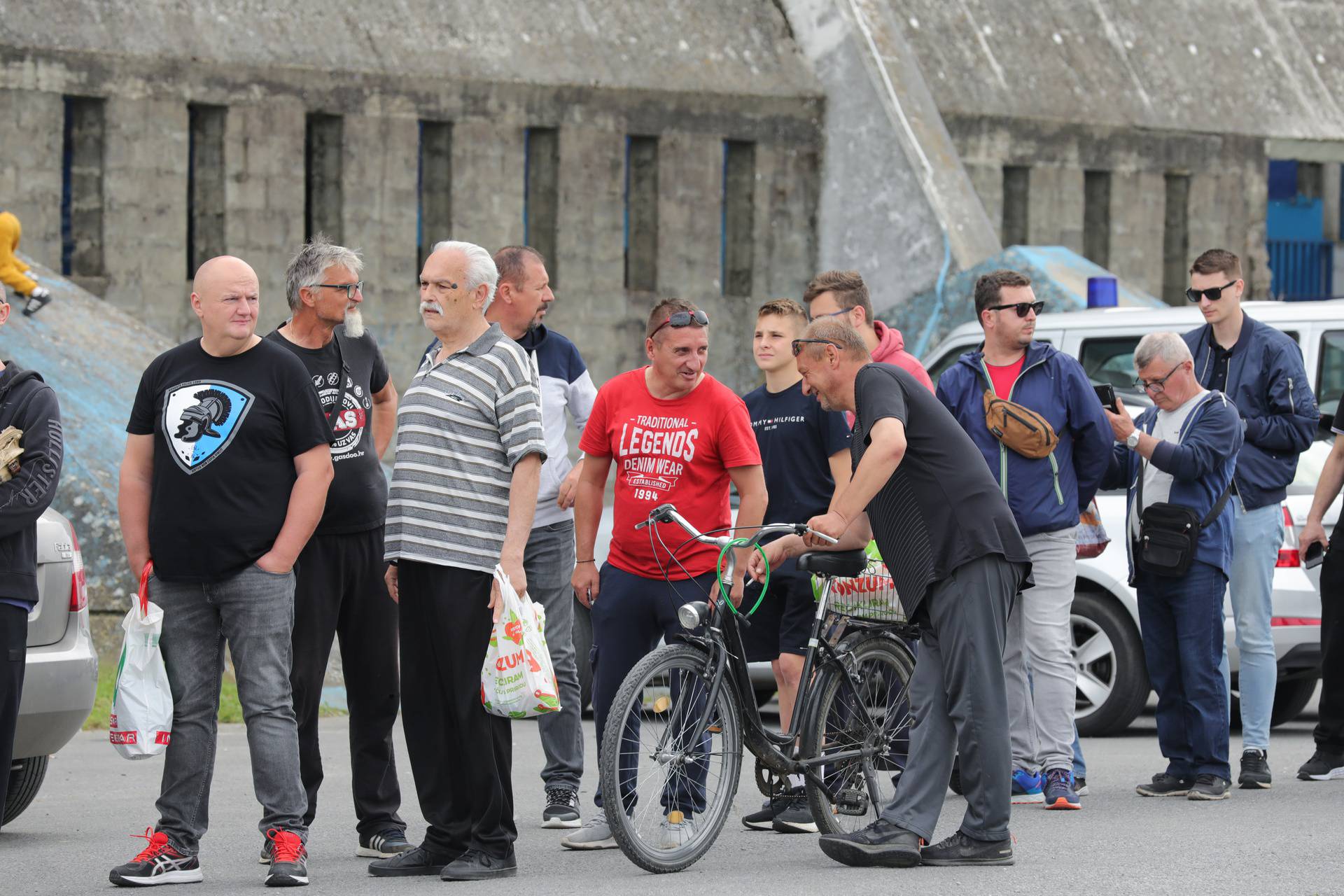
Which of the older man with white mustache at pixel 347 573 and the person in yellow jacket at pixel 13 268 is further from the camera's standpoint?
the person in yellow jacket at pixel 13 268

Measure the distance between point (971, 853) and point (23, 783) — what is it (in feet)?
11.4

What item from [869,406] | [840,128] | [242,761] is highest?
[840,128]

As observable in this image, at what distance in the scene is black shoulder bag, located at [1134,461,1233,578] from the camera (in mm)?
8609

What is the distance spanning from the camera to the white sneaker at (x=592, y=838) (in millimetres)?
7398

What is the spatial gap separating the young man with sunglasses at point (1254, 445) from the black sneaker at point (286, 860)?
4.20m

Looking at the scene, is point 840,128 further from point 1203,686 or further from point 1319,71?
point 1203,686

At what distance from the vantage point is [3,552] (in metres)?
6.65

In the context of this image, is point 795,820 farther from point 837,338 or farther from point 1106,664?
point 1106,664

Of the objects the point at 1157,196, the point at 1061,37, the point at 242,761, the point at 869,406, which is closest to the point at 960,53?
the point at 1061,37

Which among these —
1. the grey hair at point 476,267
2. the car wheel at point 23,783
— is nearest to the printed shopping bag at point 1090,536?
the grey hair at point 476,267

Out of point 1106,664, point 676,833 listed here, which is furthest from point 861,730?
point 1106,664

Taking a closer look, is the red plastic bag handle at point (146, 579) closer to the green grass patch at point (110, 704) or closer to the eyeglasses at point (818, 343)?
the eyeglasses at point (818, 343)

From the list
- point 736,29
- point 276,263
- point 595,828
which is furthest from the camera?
point 736,29

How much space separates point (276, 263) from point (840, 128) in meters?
6.03
